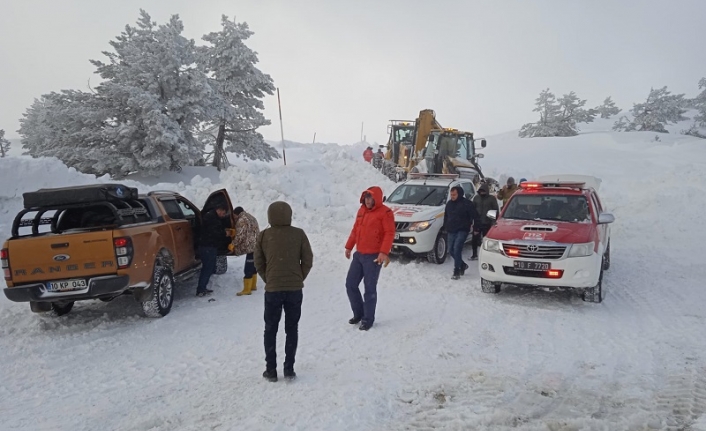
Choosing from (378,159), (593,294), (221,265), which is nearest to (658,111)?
(378,159)

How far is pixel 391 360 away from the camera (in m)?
5.04

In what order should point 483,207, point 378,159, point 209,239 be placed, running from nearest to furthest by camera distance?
point 209,239 < point 483,207 < point 378,159

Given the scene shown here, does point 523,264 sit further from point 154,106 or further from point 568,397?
point 154,106

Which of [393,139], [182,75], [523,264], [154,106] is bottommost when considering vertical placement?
[523,264]

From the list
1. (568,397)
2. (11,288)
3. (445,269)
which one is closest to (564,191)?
(445,269)

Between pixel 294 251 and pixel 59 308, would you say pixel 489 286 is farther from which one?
pixel 59 308

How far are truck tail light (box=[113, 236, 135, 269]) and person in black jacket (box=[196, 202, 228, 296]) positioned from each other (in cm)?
173

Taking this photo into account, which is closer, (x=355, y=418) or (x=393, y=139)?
(x=355, y=418)

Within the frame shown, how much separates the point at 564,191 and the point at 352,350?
17.6 ft

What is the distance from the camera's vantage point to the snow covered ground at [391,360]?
389 centimetres

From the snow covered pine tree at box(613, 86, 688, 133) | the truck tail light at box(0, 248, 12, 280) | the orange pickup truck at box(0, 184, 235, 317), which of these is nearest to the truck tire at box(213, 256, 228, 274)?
the orange pickup truck at box(0, 184, 235, 317)

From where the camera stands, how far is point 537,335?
5.85 meters

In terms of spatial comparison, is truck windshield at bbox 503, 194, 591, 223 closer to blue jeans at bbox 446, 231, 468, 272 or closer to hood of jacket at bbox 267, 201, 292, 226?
blue jeans at bbox 446, 231, 468, 272

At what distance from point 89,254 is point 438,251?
6.69 m
